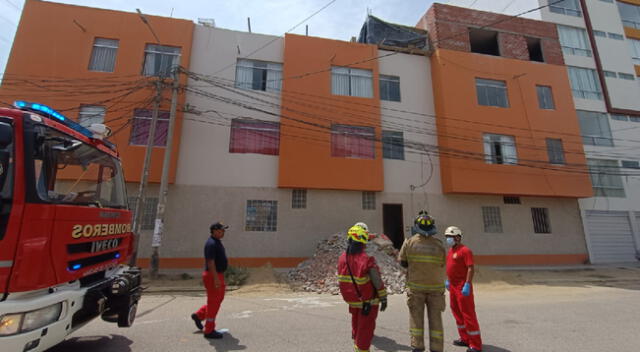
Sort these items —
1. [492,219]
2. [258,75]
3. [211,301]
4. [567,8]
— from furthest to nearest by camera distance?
[567,8] < [492,219] < [258,75] < [211,301]

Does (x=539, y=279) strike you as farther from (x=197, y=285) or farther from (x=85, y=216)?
(x=85, y=216)

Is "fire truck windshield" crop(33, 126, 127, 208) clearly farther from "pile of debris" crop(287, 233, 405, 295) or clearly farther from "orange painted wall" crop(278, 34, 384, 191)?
"orange painted wall" crop(278, 34, 384, 191)

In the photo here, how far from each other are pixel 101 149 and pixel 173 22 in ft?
37.9

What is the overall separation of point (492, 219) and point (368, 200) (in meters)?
6.46

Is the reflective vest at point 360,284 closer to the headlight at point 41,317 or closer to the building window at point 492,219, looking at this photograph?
the headlight at point 41,317

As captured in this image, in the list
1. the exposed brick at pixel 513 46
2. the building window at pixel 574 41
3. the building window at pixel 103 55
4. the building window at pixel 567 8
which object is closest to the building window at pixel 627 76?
the building window at pixel 574 41

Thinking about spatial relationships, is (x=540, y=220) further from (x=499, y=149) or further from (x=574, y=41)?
(x=574, y=41)

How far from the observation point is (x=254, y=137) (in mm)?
12852

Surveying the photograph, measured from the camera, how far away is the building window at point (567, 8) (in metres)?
18.4

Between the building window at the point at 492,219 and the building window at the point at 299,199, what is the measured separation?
348 inches

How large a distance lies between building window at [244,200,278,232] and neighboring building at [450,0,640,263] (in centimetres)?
1608

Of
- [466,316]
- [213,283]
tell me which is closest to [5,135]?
[213,283]

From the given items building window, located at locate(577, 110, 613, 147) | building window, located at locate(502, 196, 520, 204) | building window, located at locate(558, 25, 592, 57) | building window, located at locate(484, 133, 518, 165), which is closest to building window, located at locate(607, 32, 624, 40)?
building window, located at locate(558, 25, 592, 57)

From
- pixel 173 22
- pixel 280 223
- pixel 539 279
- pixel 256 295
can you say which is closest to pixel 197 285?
pixel 256 295
